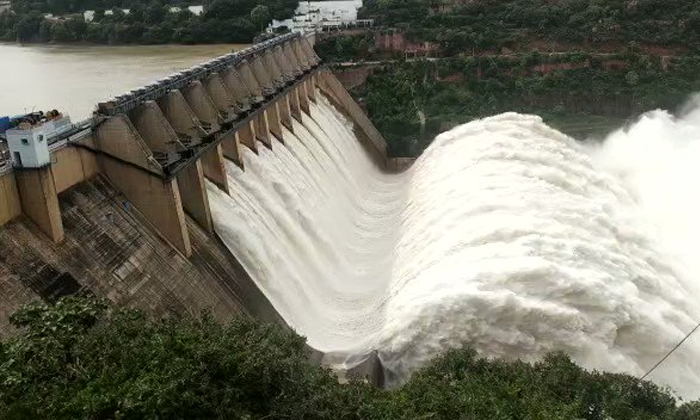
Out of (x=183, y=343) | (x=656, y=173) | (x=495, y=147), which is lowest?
(x=656, y=173)

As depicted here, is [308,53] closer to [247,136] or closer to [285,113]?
[285,113]

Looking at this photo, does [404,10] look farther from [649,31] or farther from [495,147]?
[495,147]

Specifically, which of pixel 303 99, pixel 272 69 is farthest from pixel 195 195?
pixel 303 99

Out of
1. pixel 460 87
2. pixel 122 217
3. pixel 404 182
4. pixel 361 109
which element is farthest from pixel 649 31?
pixel 122 217

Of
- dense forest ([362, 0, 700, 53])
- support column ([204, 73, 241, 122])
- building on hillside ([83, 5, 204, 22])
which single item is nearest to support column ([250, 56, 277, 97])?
support column ([204, 73, 241, 122])

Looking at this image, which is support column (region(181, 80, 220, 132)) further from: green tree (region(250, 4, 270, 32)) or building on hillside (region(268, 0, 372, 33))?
green tree (region(250, 4, 270, 32))

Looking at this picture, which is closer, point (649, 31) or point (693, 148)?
point (693, 148)

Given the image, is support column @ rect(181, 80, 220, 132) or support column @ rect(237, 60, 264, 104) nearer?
support column @ rect(181, 80, 220, 132)
